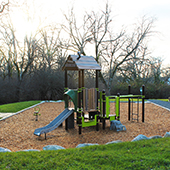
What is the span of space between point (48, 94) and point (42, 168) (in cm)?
1476

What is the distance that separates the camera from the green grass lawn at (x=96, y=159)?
2.91m

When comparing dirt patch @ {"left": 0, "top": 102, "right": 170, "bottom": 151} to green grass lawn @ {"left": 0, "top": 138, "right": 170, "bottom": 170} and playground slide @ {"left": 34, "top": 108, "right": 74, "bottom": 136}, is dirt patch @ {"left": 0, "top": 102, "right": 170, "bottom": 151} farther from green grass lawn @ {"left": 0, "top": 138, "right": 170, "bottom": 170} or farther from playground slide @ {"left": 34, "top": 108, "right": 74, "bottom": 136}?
green grass lawn @ {"left": 0, "top": 138, "right": 170, "bottom": 170}

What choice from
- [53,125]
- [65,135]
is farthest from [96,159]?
[53,125]

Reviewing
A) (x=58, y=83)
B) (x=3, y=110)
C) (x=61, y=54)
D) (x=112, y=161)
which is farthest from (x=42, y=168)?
(x=61, y=54)

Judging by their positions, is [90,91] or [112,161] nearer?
[112,161]

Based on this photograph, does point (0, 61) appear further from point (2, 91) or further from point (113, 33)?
point (113, 33)

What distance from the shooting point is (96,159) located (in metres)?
3.14

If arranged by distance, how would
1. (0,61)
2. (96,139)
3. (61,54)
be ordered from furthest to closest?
(0,61), (61,54), (96,139)

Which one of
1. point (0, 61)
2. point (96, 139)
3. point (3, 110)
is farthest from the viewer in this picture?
point (0, 61)

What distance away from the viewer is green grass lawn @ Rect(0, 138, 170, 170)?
291 centimetres

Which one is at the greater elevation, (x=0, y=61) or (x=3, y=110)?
(x=0, y=61)

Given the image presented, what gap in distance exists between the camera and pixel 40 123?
7633mm

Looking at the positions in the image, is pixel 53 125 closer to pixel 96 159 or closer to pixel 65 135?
pixel 65 135

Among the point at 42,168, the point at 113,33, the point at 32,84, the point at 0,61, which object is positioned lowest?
the point at 42,168
